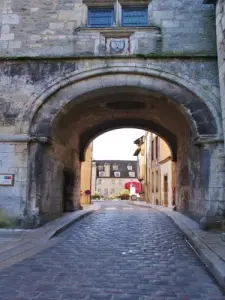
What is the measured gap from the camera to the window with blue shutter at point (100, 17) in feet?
25.9

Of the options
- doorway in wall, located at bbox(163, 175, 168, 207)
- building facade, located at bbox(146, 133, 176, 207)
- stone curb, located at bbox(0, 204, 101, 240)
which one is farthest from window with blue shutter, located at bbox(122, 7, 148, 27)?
doorway in wall, located at bbox(163, 175, 168, 207)

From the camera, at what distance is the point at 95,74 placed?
7199 mm

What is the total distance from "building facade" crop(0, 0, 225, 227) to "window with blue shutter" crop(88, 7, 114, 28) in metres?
0.03

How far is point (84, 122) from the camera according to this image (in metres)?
10.7

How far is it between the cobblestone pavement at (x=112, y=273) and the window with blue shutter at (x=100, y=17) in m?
5.60

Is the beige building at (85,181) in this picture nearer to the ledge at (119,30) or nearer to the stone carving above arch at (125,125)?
the stone carving above arch at (125,125)

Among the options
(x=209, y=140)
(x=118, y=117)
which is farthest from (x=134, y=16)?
(x=118, y=117)

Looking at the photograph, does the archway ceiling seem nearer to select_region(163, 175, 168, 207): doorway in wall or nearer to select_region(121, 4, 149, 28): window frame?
select_region(121, 4, 149, 28): window frame

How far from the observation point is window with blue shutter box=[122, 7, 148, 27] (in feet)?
25.8

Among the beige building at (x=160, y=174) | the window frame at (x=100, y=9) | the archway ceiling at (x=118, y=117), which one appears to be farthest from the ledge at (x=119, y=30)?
the beige building at (x=160, y=174)

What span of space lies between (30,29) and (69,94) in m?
2.15

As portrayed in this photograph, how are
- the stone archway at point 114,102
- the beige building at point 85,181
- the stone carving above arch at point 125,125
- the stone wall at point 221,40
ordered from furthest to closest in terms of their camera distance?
the beige building at point 85,181 < the stone carving above arch at point 125,125 < the stone archway at point 114,102 < the stone wall at point 221,40

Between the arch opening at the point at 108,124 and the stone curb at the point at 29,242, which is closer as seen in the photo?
the stone curb at the point at 29,242

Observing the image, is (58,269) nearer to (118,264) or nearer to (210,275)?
(118,264)
